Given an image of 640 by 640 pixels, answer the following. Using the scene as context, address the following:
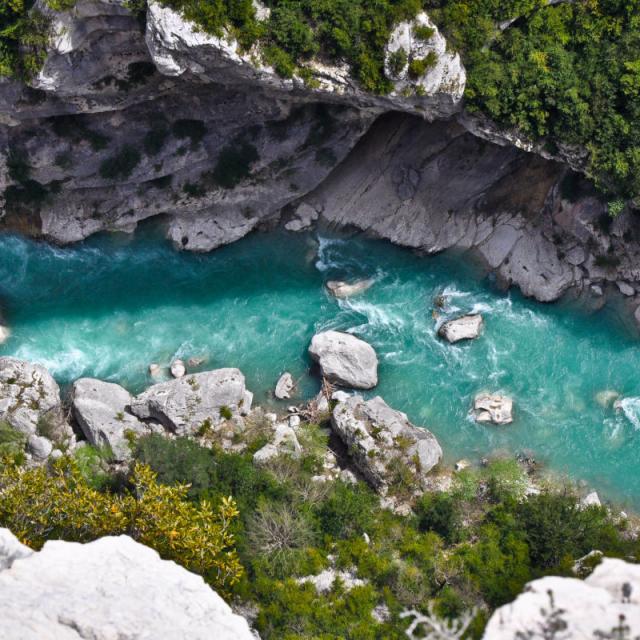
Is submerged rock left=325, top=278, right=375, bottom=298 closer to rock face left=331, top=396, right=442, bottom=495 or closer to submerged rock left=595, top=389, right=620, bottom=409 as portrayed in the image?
rock face left=331, top=396, right=442, bottom=495

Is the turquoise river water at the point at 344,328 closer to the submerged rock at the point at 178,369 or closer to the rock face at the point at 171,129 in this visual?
the submerged rock at the point at 178,369

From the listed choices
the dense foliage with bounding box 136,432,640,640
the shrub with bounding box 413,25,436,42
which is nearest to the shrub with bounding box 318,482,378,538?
the dense foliage with bounding box 136,432,640,640

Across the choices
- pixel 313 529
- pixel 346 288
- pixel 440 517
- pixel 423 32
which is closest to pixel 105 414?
pixel 313 529

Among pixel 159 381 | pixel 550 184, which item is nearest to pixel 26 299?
pixel 159 381

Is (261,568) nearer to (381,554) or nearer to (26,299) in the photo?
(381,554)

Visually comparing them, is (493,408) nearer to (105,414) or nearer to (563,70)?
(563,70)

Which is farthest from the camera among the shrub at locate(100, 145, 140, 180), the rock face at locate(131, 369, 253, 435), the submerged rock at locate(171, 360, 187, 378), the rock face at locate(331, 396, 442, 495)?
the shrub at locate(100, 145, 140, 180)
